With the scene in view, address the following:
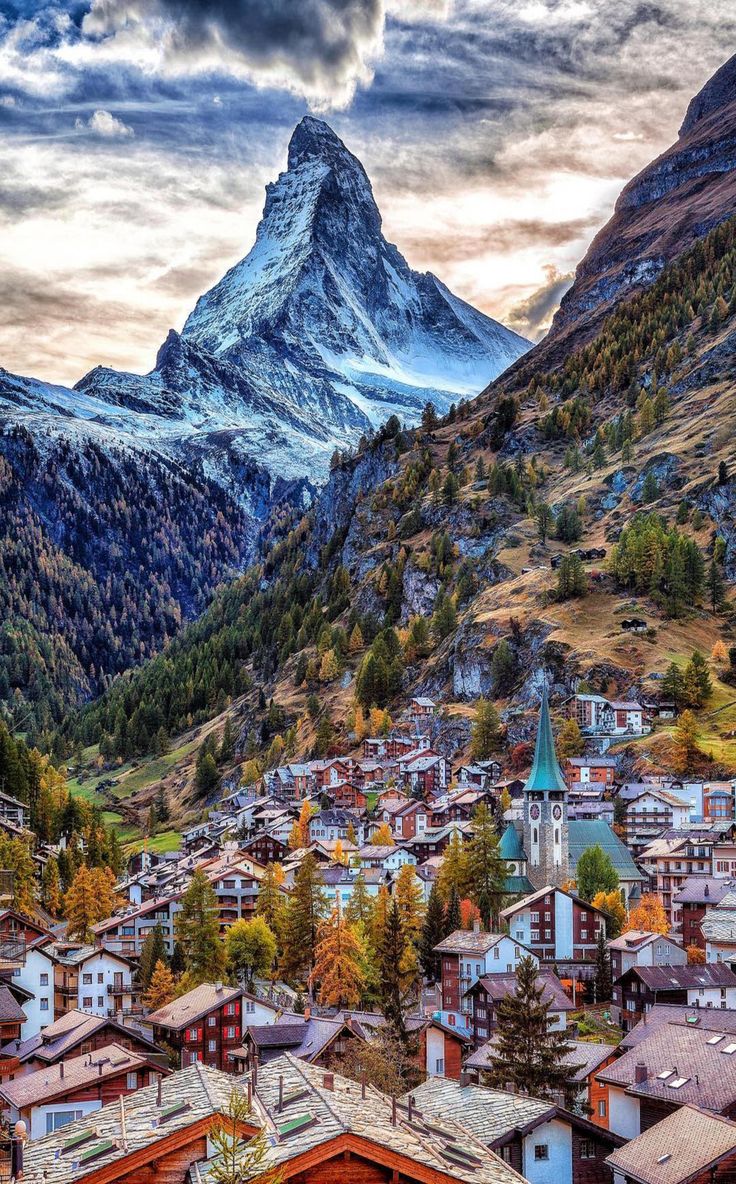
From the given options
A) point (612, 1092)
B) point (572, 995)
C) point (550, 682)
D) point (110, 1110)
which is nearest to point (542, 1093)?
point (612, 1092)

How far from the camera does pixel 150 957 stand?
98.1 meters

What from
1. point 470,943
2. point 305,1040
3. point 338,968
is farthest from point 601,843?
point 305,1040

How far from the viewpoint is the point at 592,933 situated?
104 m

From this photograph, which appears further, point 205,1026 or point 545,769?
point 545,769

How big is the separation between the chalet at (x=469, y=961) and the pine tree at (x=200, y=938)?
54.8 feet

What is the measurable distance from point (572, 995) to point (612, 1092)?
122 feet

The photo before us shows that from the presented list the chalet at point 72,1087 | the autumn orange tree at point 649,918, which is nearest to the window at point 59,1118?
the chalet at point 72,1087

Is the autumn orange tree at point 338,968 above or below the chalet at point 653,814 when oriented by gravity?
below

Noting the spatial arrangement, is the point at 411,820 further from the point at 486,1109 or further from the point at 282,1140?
the point at 282,1140

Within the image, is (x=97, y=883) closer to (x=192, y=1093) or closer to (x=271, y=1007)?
(x=271, y=1007)

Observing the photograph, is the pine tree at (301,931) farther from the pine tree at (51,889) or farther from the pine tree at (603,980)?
the pine tree at (51,889)

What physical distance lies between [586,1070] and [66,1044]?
25.2 m

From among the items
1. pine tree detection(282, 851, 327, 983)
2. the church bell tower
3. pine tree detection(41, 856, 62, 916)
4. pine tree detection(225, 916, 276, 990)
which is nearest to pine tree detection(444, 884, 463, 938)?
pine tree detection(282, 851, 327, 983)

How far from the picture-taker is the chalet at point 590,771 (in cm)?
15525
